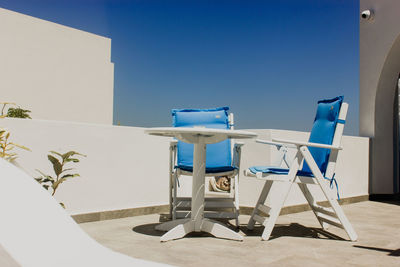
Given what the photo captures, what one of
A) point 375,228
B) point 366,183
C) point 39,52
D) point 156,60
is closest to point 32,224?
point 375,228

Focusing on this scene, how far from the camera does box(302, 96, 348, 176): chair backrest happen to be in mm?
3059

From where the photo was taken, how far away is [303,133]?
4715 mm

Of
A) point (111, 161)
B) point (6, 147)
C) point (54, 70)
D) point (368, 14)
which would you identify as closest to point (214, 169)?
point (111, 161)

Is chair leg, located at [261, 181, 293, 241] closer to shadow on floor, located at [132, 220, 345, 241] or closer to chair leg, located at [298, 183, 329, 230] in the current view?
shadow on floor, located at [132, 220, 345, 241]

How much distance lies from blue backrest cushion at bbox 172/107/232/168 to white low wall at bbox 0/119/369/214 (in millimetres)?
465

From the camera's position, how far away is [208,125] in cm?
389

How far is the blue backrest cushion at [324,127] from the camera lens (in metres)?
3.11

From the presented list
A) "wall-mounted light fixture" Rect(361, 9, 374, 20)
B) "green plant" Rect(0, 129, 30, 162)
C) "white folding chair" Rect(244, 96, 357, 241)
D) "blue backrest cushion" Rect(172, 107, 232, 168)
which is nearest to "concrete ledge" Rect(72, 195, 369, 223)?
"blue backrest cushion" Rect(172, 107, 232, 168)

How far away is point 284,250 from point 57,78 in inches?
660

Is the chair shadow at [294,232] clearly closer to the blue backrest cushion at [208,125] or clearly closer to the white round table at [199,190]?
the white round table at [199,190]

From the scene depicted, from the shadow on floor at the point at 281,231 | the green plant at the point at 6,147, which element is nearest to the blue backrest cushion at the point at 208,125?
the shadow on floor at the point at 281,231

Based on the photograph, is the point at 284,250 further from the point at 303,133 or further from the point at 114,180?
the point at 303,133

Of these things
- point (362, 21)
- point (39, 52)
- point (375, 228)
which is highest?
point (39, 52)

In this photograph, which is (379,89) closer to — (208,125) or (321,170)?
(208,125)
